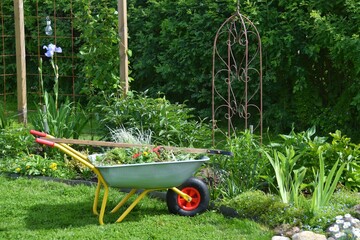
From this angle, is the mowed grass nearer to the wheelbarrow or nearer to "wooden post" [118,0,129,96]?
the wheelbarrow

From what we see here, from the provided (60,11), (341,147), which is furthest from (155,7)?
(341,147)

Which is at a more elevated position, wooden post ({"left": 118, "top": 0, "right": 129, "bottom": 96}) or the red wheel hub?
wooden post ({"left": 118, "top": 0, "right": 129, "bottom": 96})

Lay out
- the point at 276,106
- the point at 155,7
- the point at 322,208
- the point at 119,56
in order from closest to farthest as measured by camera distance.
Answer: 1. the point at 322,208
2. the point at 119,56
3. the point at 276,106
4. the point at 155,7

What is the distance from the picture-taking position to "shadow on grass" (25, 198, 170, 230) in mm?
5316

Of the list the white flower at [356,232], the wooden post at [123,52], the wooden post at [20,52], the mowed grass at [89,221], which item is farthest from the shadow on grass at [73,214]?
the wooden post at [20,52]

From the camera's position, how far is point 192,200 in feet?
18.0

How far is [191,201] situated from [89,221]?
0.82m

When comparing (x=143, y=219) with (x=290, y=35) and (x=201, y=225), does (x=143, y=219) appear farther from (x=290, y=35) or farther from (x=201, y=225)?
(x=290, y=35)

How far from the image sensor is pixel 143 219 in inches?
211

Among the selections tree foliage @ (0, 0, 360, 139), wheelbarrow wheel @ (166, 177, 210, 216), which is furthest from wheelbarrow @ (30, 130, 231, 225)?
tree foliage @ (0, 0, 360, 139)

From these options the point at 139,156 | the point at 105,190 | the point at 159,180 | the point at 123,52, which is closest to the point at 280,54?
the point at 123,52

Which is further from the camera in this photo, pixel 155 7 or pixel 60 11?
pixel 60 11

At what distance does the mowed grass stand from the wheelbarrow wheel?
2.6 inches

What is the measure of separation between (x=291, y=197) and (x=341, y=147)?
0.79 metres
